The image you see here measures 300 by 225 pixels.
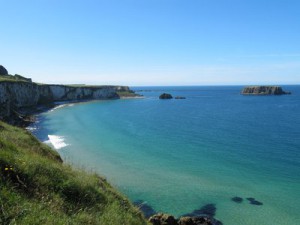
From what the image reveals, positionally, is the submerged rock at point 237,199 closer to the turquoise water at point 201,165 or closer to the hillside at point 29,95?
the turquoise water at point 201,165

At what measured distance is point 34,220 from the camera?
7.46 metres

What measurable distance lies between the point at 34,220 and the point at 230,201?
24.2m

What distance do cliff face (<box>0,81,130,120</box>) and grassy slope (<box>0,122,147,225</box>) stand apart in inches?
2252

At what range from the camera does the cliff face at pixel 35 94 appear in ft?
255

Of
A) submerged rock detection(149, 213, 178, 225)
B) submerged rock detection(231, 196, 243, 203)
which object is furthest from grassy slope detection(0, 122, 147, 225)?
submerged rock detection(231, 196, 243, 203)

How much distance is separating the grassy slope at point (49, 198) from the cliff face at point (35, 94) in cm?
5719

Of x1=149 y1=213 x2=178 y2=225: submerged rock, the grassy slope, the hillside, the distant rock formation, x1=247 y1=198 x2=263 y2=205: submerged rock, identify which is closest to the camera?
the grassy slope

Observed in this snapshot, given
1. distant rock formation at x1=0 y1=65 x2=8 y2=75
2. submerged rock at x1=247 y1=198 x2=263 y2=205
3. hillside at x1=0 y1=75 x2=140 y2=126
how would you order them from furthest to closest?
distant rock formation at x1=0 y1=65 x2=8 y2=75
hillside at x1=0 y1=75 x2=140 y2=126
submerged rock at x1=247 y1=198 x2=263 y2=205

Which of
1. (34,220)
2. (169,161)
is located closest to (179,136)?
(169,161)

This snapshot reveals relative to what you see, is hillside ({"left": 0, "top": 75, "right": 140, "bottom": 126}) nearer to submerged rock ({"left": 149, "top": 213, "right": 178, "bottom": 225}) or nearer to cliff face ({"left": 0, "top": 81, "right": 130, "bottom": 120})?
cliff face ({"left": 0, "top": 81, "right": 130, "bottom": 120})

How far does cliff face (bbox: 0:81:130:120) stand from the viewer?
255 feet

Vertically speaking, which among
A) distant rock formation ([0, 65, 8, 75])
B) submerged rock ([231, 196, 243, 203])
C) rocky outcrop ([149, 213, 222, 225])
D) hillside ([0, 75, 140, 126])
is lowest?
submerged rock ([231, 196, 243, 203])

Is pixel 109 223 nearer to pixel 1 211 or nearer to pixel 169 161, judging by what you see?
pixel 1 211

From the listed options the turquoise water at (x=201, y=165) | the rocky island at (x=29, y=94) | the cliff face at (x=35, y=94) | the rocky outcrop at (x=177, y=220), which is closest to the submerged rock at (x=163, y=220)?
the rocky outcrop at (x=177, y=220)
